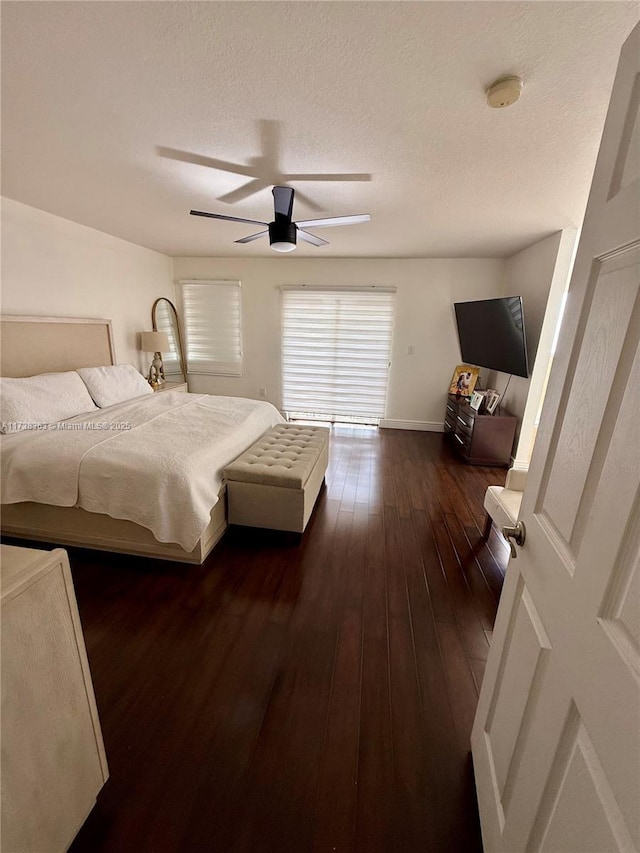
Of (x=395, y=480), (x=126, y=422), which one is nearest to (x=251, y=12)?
(x=126, y=422)

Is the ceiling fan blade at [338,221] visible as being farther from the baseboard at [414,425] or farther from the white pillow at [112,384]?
the baseboard at [414,425]

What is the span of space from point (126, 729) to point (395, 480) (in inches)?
106

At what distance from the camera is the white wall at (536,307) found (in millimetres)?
3229

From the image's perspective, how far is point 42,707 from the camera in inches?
32.9

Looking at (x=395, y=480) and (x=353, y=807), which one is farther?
(x=395, y=480)

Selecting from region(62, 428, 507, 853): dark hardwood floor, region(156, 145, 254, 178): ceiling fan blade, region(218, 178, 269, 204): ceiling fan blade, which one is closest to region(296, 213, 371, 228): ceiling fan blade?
region(218, 178, 269, 204): ceiling fan blade

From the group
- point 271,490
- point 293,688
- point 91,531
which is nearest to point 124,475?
point 91,531

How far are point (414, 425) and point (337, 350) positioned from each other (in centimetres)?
162

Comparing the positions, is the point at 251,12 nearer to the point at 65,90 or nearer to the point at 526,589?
the point at 65,90

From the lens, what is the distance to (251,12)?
3.62 feet

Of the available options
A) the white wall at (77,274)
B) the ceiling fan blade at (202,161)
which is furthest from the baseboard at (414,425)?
the ceiling fan blade at (202,161)

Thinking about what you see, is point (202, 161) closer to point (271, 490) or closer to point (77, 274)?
point (271, 490)

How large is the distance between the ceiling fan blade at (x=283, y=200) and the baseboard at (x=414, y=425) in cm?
332

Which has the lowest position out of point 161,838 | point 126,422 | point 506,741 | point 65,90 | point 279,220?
point 161,838
